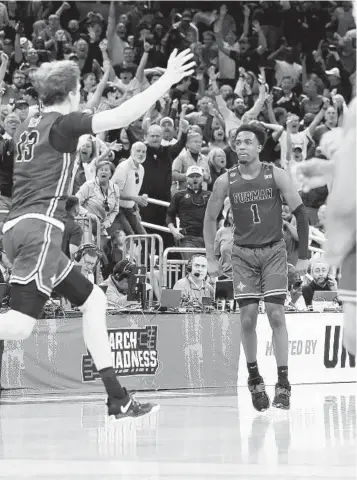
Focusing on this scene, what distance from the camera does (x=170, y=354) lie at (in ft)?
42.5

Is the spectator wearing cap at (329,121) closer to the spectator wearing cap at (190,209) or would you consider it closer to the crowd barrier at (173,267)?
the spectator wearing cap at (190,209)

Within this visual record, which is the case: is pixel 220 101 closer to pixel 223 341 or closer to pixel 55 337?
pixel 223 341

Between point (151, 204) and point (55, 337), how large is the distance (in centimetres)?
498

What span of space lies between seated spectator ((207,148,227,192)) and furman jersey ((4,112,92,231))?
32.8 ft

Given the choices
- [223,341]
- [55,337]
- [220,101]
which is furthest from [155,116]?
[55,337]

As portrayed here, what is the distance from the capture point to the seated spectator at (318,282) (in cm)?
1578

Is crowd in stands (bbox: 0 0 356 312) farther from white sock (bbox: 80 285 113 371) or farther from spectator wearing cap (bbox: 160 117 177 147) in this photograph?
white sock (bbox: 80 285 113 371)

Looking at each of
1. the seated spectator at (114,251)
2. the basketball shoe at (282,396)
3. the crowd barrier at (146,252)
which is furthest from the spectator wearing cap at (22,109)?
the basketball shoe at (282,396)

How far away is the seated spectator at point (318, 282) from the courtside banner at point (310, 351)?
4.06 ft

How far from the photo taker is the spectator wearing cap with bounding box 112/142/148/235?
600 inches

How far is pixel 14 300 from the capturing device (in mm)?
7207

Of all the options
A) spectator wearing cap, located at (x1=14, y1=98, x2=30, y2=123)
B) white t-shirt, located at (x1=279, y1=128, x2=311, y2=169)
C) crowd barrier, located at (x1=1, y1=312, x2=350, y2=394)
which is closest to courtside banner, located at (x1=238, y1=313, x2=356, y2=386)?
crowd barrier, located at (x1=1, y1=312, x2=350, y2=394)

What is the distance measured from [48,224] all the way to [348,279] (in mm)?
3239

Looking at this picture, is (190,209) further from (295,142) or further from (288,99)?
(288,99)
